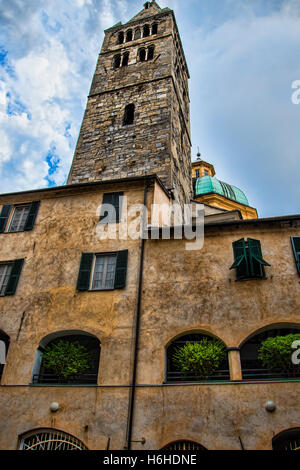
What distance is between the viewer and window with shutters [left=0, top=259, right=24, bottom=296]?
42.5 ft

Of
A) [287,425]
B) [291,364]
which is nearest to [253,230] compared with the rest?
[291,364]

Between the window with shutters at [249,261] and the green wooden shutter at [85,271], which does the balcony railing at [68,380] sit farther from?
the window with shutters at [249,261]

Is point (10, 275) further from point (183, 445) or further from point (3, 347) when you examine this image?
point (183, 445)

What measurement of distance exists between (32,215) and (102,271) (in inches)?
160

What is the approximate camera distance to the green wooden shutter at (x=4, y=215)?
48.3 feet

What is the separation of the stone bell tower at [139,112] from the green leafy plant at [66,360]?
29.6ft

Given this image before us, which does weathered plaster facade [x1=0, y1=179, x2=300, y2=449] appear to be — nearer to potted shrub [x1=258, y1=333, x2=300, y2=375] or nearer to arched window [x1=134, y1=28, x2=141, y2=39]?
potted shrub [x1=258, y1=333, x2=300, y2=375]

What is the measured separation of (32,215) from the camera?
1470 cm

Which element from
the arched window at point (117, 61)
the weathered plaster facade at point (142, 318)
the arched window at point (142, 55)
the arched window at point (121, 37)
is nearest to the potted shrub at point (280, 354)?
the weathered plaster facade at point (142, 318)

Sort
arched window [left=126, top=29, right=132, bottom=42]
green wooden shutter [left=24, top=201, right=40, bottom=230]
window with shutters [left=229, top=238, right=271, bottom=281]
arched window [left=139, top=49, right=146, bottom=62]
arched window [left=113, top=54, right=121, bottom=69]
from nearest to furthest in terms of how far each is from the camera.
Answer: window with shutters [left=229, top=238, right=271, bottom=281] → green wooden shutter [left=24, top=201, right=40, bottom=230] → arched window [left=139, top=49, right=146, bottom=62] → arched window [left=113, top=54, right=121, bottom=69] → arched window [left=126, top=29, right=132, bottom=42]

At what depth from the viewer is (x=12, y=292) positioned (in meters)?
12.8

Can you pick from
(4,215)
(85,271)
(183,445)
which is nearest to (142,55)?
(4,215)

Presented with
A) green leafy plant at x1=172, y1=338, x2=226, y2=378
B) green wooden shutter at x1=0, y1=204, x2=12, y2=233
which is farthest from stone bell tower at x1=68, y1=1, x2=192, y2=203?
green leafy plant at x1=172, y1=338, x2=226, y2=378

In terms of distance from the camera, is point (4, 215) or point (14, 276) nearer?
point (14, 276)
